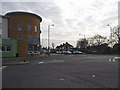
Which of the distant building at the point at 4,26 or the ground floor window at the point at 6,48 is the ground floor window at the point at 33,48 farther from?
the distant building at the point at 4,26

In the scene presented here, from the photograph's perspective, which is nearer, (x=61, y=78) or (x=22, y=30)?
(x=61, y=78)

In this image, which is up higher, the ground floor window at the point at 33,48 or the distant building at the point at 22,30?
the distant building at the point at 22,30

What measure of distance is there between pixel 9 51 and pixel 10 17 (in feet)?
33.5

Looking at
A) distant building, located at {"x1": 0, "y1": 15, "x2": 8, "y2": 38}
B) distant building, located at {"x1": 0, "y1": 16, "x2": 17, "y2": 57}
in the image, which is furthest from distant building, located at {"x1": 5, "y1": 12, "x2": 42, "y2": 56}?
distant building, located at {"x1": 0, "y1": 16, "x2": 17, "y2": 57}

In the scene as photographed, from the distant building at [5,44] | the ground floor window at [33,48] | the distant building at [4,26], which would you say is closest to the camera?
the distant building at [5,44]

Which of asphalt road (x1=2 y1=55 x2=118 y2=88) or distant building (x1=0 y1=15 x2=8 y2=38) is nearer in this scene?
asphalt road (x1=2 y1=55 x2=118 y2=88)

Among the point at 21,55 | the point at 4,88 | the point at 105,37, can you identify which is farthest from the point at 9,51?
the point at 105,37

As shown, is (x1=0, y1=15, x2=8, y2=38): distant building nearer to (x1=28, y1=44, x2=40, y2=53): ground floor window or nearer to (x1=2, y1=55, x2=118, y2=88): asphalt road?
(x1=28, y1=44, x2=40, y2=53): ground floor window

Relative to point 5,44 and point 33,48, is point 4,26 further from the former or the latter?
point 33,48

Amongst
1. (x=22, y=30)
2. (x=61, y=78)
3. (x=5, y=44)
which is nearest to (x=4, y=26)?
(x=22, y=30)

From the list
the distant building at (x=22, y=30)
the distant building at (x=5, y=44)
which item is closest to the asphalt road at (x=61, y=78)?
the distant building at (x=5, y=44)

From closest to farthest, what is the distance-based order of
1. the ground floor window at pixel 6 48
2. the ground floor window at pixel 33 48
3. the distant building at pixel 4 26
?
the ground floor window at pixel 6 48 → the distant building at pixel 4 26 → the ground floor window at pixel 33 48

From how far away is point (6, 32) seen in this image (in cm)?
3728

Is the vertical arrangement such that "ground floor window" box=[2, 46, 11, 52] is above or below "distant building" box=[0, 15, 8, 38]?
below
